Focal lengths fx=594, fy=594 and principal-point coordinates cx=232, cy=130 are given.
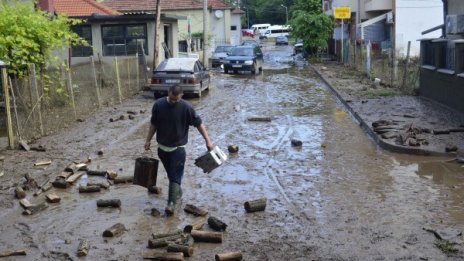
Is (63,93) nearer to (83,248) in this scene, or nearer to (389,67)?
(83,248)

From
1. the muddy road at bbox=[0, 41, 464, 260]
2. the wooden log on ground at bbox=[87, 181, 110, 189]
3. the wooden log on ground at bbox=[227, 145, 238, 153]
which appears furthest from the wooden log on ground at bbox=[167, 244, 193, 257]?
the wooden log on ground at bbox=[227, 145, 238, 153]

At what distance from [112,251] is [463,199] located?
16.0 ft

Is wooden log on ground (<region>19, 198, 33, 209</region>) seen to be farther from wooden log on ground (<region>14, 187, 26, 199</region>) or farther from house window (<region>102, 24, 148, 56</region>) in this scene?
house window (<region>102, 24, 148, 56</region>)

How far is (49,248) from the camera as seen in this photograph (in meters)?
6.51

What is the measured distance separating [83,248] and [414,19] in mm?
33498

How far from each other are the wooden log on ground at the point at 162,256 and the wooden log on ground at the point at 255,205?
71.5 inches

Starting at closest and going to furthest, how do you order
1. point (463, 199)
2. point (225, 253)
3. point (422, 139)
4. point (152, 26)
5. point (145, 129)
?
point (225, 253) → point (463, 199) → point (422, 139) → point (145, 129) → point (152, 26)

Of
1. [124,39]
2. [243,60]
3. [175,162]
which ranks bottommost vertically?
[175,162]

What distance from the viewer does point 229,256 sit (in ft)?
19.5

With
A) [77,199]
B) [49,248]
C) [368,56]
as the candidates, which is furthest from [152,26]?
[49,248]

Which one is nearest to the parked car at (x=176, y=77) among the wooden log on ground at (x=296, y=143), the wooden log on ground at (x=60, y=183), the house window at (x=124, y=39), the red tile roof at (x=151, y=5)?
the house window at (x=124, y=39)

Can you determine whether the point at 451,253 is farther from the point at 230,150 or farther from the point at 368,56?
the point at 368,56

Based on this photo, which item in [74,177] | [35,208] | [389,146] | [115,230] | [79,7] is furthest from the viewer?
[79,7]

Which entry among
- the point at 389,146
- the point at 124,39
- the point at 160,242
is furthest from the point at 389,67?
the point at 160,242
